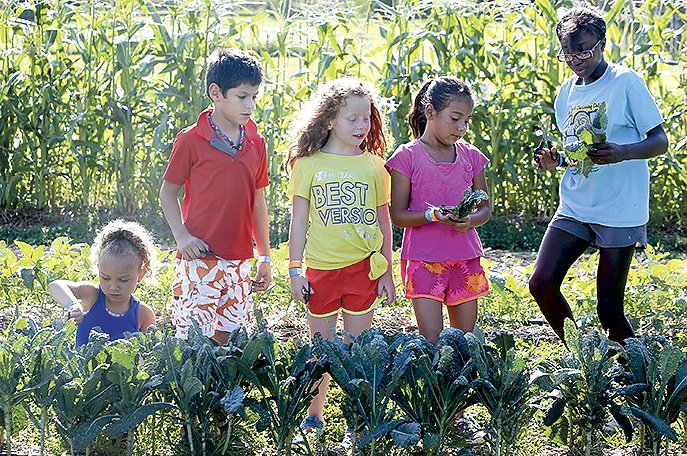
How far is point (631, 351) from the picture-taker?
12.6ft

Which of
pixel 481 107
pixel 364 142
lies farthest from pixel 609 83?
pixel 481 107

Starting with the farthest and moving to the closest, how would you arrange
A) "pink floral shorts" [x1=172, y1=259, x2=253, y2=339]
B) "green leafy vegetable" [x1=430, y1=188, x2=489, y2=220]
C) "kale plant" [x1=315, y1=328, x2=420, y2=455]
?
"pink floral shorts" [x1=172, y1=259, x2=253, y2=339] → "green leafy vegetable" [x1=430, y1=188, x2=489, y2=220] → "kale plant" [x1=315, y1=328, x2=420, y2=455]

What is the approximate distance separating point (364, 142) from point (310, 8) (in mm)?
4298

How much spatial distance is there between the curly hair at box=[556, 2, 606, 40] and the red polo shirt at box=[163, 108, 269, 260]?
1.40 m

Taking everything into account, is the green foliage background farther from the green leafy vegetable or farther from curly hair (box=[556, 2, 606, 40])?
the green leafy vegetable

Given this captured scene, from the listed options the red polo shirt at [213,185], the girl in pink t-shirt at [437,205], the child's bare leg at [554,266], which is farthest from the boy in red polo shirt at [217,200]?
the child's bare leg at [554,266]

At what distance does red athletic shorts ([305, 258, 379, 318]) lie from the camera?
166 inches

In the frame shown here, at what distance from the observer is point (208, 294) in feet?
13.9

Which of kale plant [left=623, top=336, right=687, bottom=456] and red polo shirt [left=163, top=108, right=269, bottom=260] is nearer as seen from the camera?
kale plant [left=623, top=336, right=687, bottom=456]

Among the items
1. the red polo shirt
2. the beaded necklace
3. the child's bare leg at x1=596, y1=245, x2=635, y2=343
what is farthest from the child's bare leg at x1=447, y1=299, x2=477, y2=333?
the beaded necklace

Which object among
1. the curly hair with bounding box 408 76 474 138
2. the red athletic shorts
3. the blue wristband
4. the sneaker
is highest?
the curly hair with bounding box 408 76 474 138

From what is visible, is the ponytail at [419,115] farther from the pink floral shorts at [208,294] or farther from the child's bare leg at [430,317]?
the pink floral shorts at [208,294]

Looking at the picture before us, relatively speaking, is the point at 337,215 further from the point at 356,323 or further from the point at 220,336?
the point at 220,336

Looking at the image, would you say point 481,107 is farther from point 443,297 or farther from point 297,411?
point 297,411
